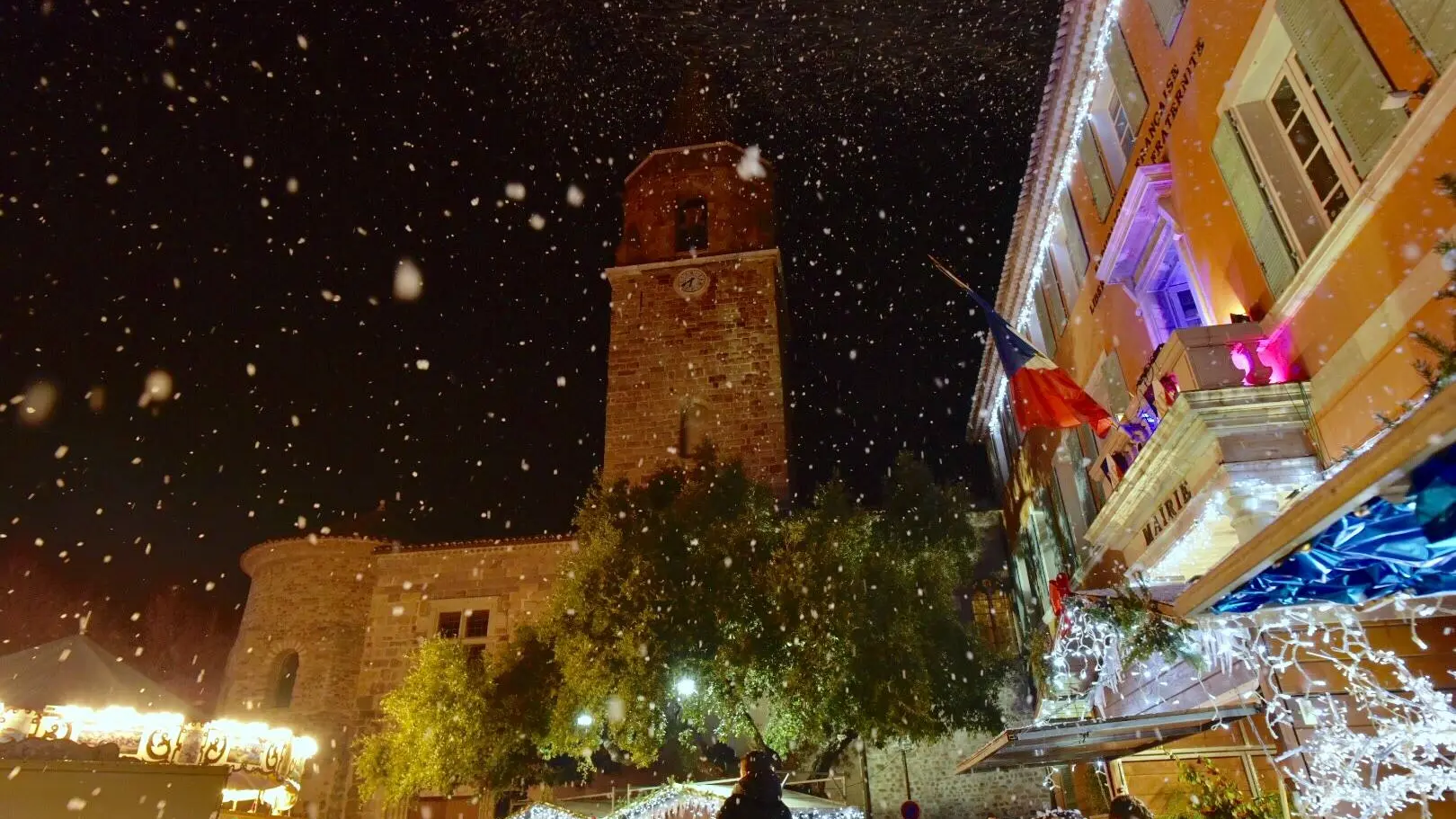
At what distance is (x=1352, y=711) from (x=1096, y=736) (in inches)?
71.0

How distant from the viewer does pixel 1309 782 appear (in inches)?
235

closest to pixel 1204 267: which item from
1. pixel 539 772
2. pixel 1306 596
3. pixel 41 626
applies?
pixel 1306 596

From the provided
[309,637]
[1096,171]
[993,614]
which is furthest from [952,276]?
[309,637]

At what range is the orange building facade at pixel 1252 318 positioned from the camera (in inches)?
190

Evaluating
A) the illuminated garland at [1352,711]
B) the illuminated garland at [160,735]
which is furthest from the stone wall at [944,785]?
the illuminated garland at [160,735]

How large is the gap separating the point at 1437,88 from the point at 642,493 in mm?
12468

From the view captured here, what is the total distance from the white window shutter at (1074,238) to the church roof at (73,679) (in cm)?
1243

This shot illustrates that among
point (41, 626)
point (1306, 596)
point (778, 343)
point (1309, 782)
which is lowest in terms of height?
point (1309, 782)

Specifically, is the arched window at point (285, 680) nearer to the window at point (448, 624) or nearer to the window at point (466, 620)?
the window at point (448, 624)

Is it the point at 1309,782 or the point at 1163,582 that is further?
the point at 1163,582

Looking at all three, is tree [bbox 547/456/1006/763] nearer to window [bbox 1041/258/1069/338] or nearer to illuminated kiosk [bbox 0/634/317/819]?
window [bbox 1041/258/1069/338]

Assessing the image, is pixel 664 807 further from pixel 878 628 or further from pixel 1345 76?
pixel 1345 76

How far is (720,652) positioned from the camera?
42.6ft

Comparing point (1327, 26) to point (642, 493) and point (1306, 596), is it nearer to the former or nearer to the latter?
point (1306, 596)
